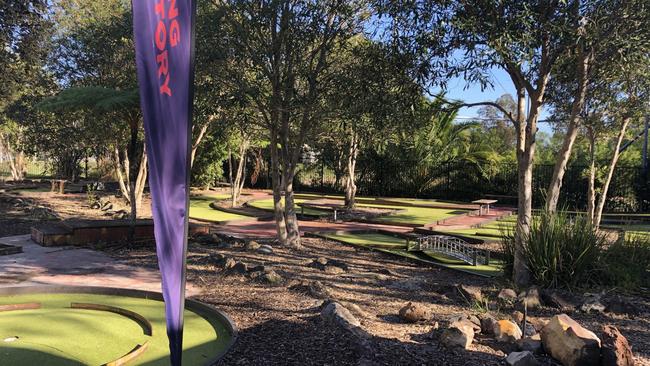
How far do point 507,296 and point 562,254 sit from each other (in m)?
1.29

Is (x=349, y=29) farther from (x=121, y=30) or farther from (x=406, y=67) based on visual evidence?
(x=121, y=30)

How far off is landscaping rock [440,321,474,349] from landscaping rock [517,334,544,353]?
39cm

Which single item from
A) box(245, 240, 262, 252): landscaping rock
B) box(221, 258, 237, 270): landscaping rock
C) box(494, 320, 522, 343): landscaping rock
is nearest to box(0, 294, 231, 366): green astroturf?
box(221, 258, 237, 270): landscaping rock

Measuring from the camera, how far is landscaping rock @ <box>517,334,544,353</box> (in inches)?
154

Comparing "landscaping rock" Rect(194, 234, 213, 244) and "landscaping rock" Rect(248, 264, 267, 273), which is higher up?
"landscaping rock" Rect(194, 234, 213, 244)

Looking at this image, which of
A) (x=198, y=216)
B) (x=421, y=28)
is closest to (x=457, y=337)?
(x=421, y=28)

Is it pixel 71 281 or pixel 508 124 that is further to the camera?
pixel 508 124

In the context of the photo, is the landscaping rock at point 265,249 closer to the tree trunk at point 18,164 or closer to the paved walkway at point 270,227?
the paved walkway at point 270,227

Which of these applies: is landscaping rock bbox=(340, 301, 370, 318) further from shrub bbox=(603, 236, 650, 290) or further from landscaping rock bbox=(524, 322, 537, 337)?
shrub bbox=(603, 236, 650, 290)

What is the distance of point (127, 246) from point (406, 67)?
6116 mm

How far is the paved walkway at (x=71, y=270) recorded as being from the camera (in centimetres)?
658

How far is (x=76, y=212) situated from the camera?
14297 millimetres

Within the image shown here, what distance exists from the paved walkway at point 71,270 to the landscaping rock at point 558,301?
416 centimetres

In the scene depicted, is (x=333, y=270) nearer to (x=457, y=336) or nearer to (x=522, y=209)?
(x=522, y=209)
